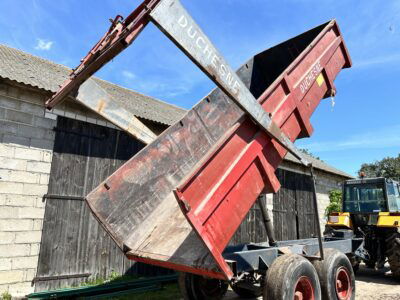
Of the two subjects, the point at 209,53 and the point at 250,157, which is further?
the point at 250,157

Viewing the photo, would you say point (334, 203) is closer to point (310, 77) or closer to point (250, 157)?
point (310, 77)

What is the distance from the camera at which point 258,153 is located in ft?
13.4

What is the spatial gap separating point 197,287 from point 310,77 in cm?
368

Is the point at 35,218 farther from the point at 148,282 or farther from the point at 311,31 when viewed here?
the point at 311,31

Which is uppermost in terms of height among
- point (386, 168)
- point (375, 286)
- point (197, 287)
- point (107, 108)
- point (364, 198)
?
point (386, 168)

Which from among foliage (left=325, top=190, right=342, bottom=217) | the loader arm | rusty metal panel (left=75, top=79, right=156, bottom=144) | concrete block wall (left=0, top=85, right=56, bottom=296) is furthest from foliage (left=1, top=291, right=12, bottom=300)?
foliage (left=325, top=190, right=342, bottom=217)

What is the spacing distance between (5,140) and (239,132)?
4.68m

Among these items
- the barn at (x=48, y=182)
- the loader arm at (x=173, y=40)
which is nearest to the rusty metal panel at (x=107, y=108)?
the loader arm at (x=173, y=40)

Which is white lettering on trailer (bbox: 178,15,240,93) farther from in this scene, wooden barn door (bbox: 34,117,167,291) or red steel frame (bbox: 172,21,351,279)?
wooden barn door (bbox: 34,117,167,291)

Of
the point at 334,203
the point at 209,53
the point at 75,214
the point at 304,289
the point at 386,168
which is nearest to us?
the point at 209,53

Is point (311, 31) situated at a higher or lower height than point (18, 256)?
higher

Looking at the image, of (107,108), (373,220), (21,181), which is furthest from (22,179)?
(373,220)

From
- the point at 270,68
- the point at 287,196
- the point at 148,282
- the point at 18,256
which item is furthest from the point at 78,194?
the point at 287,196

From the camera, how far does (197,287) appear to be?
504cm
